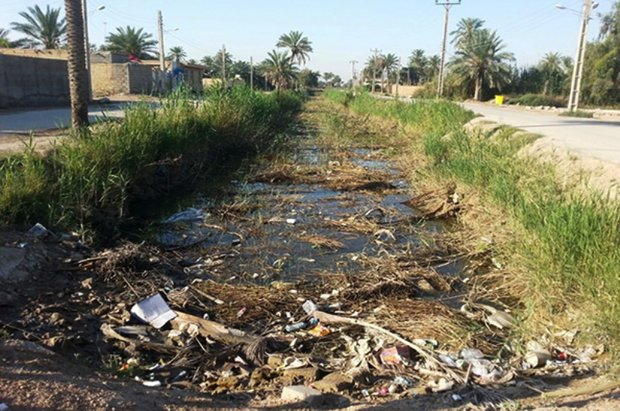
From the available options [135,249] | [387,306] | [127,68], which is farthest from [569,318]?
[127,68]

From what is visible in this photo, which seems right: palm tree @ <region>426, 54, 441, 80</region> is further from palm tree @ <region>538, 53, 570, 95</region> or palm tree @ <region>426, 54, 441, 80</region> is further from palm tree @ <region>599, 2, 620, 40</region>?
palm tree @ <region>599, 2, 620, 40</region>

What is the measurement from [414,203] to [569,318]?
550cm

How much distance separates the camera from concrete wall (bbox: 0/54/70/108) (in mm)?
22391

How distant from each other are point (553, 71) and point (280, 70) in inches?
1311

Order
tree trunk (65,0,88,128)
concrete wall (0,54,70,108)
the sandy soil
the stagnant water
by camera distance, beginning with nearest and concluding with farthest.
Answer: the stagnant water
the sandy soil
tree trunk (65,0,88,128)
concrete wall (0,54,70,108)

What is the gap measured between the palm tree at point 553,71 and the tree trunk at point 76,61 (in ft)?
179

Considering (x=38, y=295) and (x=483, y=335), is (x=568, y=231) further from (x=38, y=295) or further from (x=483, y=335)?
(x=38, y=295)

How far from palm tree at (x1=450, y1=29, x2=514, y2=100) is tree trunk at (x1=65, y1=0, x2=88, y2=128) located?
4830 cm

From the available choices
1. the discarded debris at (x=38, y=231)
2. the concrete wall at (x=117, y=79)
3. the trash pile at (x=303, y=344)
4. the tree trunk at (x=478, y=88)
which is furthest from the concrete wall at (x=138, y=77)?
the trash pile at (x=303, y=344)

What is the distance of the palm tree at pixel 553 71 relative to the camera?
190ft

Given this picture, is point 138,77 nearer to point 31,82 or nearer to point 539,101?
point 31,82

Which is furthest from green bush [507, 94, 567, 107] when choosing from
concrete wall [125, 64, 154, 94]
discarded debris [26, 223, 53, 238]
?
discarded debris [26, 223, 53, 238]

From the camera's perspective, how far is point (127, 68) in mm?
37312

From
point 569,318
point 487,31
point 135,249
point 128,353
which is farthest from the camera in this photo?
point 487,31
